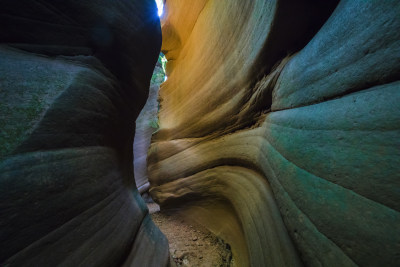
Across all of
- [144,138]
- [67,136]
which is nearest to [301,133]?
[67,136]

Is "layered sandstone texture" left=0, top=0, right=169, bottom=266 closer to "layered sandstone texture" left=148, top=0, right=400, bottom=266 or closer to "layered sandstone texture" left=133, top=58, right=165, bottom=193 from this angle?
"layered sandstone texture" left=148, top=0, right=400, bottom=266

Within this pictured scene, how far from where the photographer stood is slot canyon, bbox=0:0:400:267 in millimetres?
775

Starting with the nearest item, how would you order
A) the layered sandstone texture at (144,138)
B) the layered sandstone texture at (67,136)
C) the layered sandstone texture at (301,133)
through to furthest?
the layered sandstone texture at (301,133) → the layered sandstone texture at (67,136) → the layered sandstone texture at (144,138)

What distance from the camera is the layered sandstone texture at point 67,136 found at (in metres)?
0.88

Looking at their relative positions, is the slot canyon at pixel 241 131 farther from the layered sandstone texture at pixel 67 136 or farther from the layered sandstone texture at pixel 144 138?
the layered sandstone texture at pixel 144 138

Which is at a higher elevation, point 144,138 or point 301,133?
point 144,138

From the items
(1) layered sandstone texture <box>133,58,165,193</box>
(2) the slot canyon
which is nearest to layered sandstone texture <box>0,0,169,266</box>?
(2) the slot canyon

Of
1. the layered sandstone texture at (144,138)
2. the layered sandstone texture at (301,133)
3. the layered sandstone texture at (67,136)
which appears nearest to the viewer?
the layered sandstone texture at (301,133)

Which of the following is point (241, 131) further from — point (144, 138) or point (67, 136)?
point (144, 138)

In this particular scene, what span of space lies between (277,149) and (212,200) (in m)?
1.86

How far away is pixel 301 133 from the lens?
1.20 metres

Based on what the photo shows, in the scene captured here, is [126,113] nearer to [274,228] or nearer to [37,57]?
[37,57]

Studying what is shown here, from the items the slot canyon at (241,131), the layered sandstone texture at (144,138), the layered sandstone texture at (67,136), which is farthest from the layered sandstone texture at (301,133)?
the layered sandstone texture at (144,138)

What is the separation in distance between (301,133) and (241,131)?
47.2 inches
